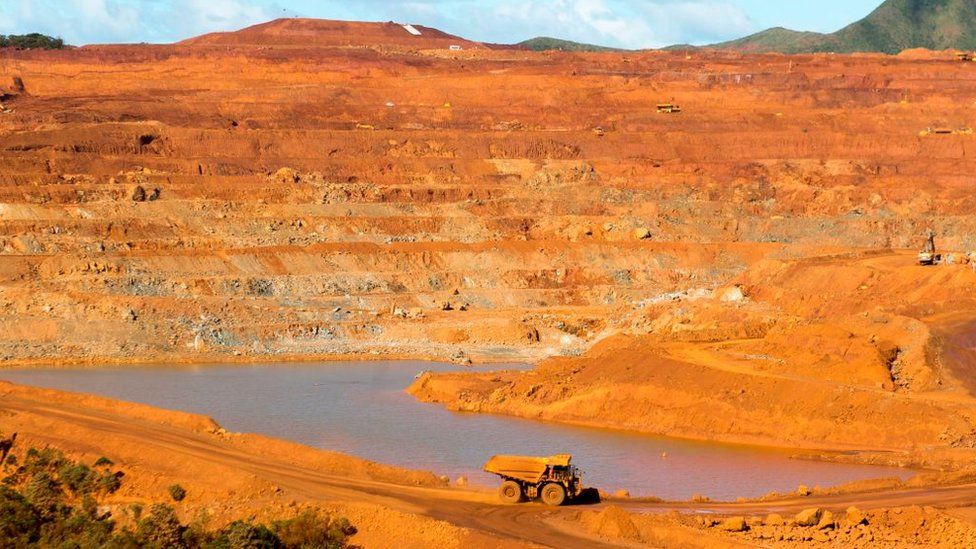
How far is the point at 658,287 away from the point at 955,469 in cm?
3658

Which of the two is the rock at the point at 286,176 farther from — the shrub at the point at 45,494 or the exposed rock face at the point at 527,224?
the shrub at the point at 45,494

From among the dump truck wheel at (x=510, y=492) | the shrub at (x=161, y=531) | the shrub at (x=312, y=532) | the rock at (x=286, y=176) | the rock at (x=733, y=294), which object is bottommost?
the shrub at (x=161, y=531)

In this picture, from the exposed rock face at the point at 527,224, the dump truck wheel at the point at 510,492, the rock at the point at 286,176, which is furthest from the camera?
the rock at the point at 286,176

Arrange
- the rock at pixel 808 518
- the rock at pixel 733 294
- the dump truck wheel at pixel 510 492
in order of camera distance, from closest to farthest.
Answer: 1. the rock at pixel 808 518
2. the dump truck wheel at pixel 510 492
3. the rock at pixel 733 294

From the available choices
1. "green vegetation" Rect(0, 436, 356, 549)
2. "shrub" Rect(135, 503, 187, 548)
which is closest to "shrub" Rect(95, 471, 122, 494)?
"green vegetation" Rect(0, 436, 356, 549)

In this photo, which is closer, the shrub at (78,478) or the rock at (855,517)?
the rock at (855,517)

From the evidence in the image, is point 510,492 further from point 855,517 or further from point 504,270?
point 504,270

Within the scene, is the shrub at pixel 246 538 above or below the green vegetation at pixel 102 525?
above

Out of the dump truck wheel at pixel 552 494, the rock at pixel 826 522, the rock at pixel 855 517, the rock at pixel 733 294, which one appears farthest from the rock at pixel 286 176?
the rock at pixel 826 522

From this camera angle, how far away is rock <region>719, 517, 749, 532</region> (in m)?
28.1

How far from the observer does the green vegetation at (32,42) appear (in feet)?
443

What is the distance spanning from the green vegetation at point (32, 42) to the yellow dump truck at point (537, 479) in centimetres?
11293

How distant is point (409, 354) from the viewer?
57.6m

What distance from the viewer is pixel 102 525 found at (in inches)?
1115
